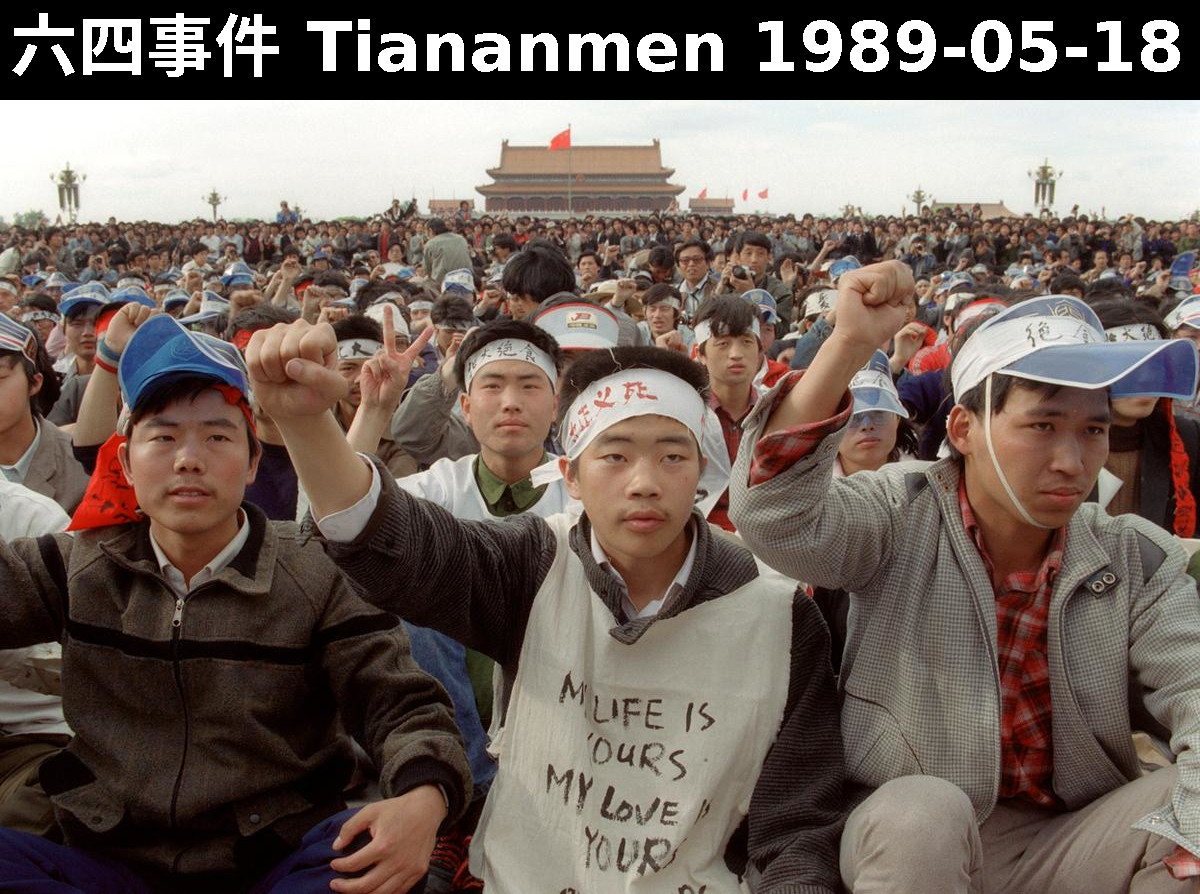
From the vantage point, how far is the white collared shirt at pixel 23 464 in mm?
3389

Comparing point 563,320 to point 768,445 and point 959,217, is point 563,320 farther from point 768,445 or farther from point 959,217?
point 959,217

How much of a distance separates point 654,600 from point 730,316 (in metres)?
2.87

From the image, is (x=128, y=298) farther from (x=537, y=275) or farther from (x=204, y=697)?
(x=204, y=697)

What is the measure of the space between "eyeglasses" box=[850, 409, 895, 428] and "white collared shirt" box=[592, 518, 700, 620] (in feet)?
5.67

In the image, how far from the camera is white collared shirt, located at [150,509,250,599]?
7.16 feet

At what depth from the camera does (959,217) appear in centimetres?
2341

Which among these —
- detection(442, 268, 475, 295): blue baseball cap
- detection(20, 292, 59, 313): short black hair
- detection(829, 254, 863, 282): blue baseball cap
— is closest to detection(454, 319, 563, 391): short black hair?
detection(829, 254, 863, 282): blue baseball cap

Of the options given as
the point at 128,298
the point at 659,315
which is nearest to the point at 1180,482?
the point at 659,315

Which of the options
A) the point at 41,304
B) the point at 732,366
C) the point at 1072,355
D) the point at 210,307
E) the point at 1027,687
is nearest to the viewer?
the point at 1072,355

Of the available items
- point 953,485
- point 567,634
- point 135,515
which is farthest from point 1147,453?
point 135,515

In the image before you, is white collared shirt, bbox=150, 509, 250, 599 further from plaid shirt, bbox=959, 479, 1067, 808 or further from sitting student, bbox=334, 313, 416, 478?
sitting student, bbox=334, 313, 416, 478

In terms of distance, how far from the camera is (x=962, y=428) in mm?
2154

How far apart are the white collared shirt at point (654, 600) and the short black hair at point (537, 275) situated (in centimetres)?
444

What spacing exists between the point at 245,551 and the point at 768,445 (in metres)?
1.18
